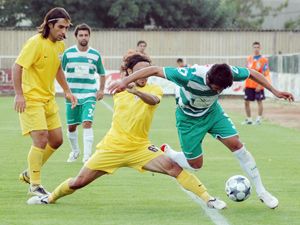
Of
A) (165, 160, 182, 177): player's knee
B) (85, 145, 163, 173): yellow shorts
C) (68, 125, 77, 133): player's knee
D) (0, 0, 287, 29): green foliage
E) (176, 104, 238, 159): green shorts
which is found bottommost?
(0, 0, 287, 29): green foliage

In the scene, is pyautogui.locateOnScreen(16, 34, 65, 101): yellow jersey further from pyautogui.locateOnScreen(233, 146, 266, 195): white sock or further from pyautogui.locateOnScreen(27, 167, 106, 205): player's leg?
pyautogui.locateOnScreen(233, 146, 266, 195): white sock

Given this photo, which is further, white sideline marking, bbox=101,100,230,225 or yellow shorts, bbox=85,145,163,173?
yellow shorts, bbox=85,145,163,173

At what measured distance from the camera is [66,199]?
32.7 ft

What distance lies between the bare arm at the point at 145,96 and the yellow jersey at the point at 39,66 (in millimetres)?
1618

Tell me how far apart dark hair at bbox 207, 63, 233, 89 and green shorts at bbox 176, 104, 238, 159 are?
2.90 ft

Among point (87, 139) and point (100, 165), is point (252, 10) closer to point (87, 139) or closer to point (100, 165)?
point (87, 139)

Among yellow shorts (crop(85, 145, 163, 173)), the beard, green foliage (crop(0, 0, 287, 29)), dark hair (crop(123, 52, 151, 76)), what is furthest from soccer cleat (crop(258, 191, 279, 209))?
green foliage (crop(0, 0, 287, 29))

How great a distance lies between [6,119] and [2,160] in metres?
11.0

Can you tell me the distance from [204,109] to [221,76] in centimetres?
89

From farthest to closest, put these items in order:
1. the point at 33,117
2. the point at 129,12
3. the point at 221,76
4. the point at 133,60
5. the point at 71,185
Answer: the point at 129,12 → the point at 33,117 → the point at 71,185 → the point at 133,60 → the point at 221,76

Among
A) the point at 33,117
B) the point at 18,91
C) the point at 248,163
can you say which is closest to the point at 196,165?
the point at 248,163

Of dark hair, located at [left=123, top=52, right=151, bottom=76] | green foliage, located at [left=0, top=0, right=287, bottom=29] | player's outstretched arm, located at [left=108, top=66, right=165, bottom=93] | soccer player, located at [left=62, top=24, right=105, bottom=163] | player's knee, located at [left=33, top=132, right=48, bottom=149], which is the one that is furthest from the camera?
green foliage, located at [left=0, top=0, right=287, bottom=29]

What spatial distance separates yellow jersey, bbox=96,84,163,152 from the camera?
9.19 meters

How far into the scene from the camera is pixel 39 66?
10008 mm
